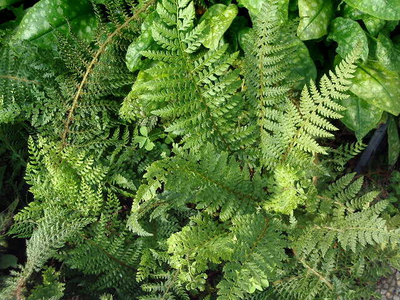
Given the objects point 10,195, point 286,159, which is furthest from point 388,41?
point 10,195

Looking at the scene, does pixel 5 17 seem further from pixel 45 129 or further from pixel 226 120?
pixel 226 120

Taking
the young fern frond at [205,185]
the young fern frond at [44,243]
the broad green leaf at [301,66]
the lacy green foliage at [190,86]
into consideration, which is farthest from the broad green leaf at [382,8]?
the young fern frond at [44,243]

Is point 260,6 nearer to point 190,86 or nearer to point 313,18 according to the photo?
point 313,18

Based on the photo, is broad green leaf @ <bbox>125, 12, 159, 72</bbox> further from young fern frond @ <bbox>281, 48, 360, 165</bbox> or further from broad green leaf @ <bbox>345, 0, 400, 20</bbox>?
broad green leaf @ <bbox>345, 0, 400, 20</bbox>

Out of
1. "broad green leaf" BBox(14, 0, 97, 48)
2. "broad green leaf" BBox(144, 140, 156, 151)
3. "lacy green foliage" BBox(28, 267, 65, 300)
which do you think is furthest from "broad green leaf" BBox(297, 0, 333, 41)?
"lacy green foliage" BBox(28, 267, 65, 300)

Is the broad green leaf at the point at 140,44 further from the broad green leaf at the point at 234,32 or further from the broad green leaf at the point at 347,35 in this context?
the broad green leaf at the point at 347,35

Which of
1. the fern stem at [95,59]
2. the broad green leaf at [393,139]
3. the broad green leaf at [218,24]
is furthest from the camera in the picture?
the broad green leaf at [393,139]
